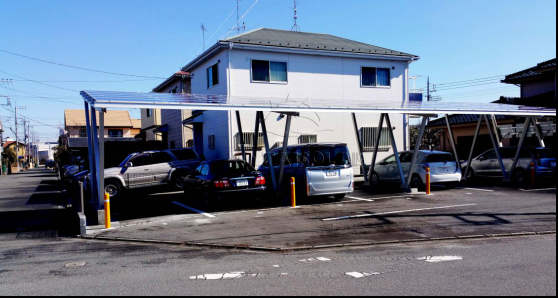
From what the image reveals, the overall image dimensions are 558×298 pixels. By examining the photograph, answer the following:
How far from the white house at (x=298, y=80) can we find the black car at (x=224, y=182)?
6.33 metres

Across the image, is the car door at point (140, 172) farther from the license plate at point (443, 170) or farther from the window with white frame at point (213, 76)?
the license plate at point (443, 170)

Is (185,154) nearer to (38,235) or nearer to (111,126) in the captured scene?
(38,235)

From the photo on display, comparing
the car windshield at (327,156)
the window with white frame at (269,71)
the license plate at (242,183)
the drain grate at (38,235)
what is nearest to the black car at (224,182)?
the license plate at (242,183)

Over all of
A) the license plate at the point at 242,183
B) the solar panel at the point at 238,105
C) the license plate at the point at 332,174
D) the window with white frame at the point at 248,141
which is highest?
the solar panel at the point at 238,105

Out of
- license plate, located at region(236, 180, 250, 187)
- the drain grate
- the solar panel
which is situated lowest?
the drain grate

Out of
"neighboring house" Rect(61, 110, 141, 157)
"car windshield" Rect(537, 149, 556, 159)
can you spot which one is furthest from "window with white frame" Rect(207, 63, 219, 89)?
"neighboring house" Rect(61, 110, 141, 157)

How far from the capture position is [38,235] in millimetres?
10398

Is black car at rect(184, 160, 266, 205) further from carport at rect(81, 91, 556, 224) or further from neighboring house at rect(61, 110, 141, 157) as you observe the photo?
neighboring house at rect(61, 110, 141, 157)

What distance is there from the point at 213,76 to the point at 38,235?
12.8 metres

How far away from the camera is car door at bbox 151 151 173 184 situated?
17.8 meters

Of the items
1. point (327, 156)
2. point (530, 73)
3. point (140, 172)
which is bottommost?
point (140, 172)

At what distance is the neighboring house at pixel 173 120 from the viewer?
2694 cm

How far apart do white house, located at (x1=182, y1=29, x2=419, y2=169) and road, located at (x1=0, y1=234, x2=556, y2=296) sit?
12.0m

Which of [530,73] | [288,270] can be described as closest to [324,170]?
[288,270]
